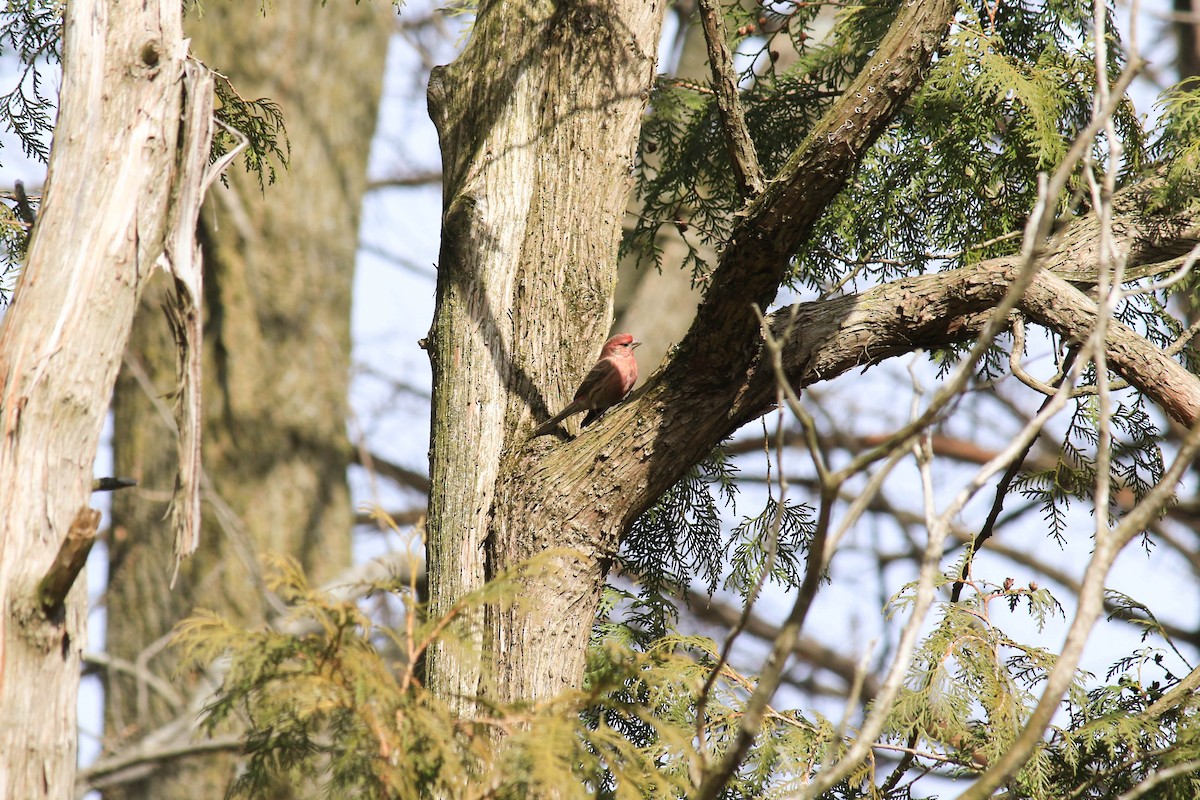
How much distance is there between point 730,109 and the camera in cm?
281

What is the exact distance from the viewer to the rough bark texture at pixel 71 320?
206 centimetres

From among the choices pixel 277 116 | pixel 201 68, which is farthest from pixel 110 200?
pixel 277 116

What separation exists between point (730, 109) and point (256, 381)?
659cm

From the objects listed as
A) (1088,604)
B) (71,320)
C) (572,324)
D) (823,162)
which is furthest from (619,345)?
(1088,604)

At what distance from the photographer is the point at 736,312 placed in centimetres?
271

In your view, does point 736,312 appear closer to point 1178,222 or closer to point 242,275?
point 1178,222

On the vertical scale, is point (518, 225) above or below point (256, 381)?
below

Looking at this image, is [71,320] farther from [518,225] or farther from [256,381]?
[256,381]

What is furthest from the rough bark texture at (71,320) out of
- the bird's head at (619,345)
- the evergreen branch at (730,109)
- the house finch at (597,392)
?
the bird's head at (619,345)

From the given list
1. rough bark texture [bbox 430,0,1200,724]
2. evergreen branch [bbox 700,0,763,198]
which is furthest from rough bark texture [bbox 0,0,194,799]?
evergreen branch [bbox 700,0,763,198]

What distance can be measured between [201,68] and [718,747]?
240cm

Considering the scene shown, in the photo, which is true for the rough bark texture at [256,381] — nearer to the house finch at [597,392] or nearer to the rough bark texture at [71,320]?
the house finch at [597,392]

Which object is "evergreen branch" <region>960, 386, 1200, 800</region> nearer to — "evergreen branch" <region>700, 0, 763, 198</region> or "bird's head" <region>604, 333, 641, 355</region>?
"evergreen branch" <region>700, 0, 763, 198</region>

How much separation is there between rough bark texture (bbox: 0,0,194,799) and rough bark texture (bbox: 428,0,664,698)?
0.98m
